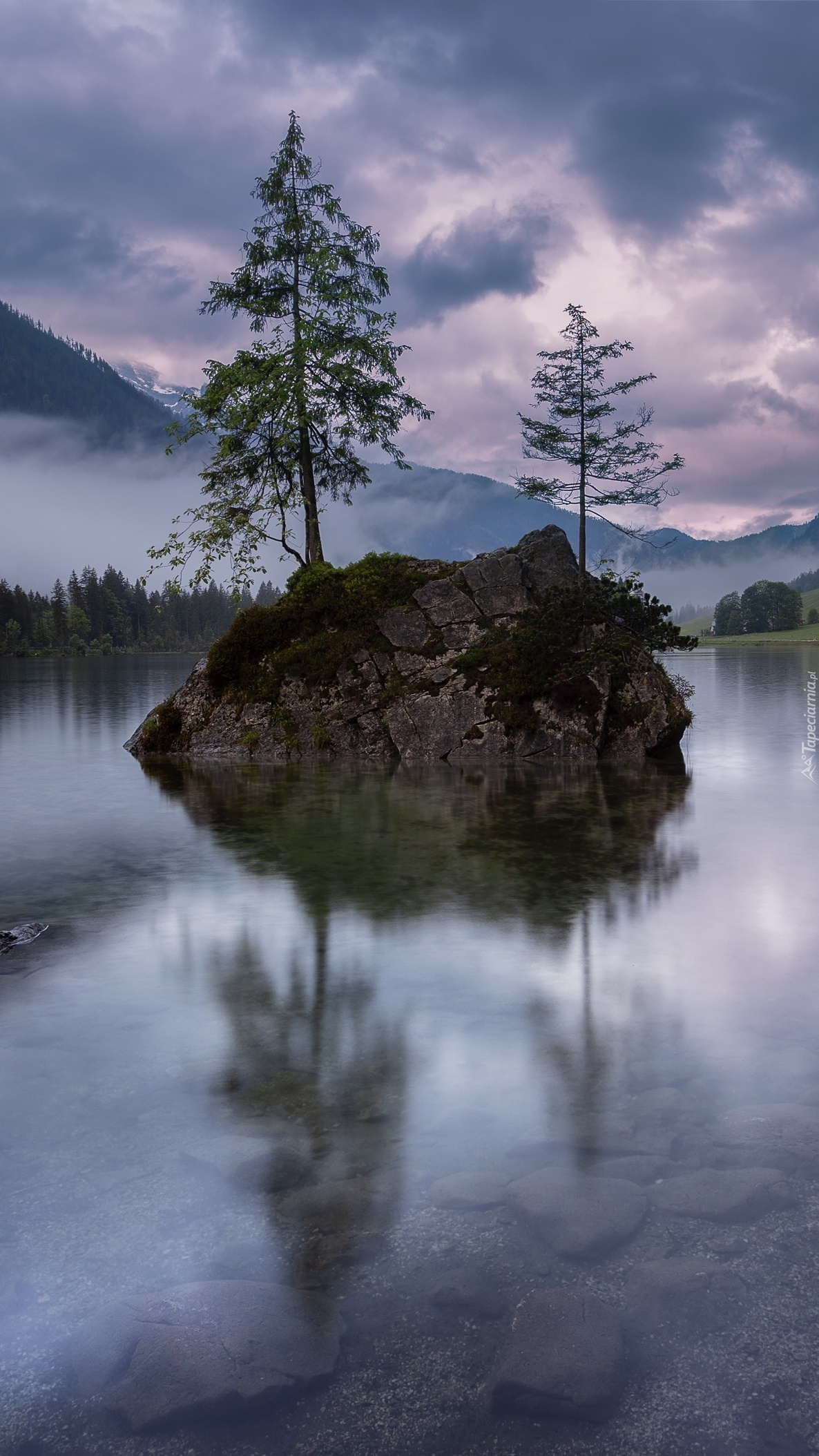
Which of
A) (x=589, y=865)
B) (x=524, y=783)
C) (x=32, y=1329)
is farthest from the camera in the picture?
(x=524, y=783)

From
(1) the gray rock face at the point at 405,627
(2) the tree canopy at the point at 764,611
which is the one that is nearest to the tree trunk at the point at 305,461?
(1) the gray rock face at the point at 405,627

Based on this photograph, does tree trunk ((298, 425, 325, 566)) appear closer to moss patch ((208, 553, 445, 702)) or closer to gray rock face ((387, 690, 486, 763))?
moss patch ((208, 553, 445, 702))

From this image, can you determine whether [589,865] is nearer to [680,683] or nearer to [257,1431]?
[257,1431]

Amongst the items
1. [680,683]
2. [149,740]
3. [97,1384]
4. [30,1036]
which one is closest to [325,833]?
[30,1036]

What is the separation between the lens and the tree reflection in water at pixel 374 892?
16.8 ft

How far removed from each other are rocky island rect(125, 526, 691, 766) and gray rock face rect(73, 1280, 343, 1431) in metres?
19.5

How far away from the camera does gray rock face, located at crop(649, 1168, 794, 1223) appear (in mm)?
4496

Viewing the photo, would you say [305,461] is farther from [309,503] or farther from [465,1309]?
[465,1309]

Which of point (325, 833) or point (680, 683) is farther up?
point (680, 683)

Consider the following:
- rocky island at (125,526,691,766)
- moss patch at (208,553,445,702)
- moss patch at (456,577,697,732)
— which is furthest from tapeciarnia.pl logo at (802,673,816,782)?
moss patch at (208,553,445,702)

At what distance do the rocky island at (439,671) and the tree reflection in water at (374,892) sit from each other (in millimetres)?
1772

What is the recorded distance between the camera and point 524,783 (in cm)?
1945

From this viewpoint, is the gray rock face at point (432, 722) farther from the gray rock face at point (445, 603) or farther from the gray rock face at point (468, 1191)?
the gray rock face at point (468, 1191)

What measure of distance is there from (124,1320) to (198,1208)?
2.56 feet
